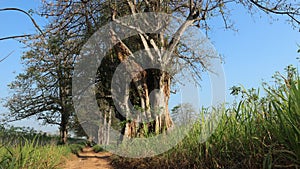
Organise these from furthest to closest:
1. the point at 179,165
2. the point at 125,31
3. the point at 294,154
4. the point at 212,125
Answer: the point at 125,31
the point at 179,165
the point at 212,125
the point at 294,154

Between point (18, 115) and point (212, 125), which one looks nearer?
point (212, 125)

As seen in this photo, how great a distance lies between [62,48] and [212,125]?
26.6ft

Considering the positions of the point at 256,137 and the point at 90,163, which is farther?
the point at 90,163

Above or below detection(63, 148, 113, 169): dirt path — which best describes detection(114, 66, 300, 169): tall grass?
above

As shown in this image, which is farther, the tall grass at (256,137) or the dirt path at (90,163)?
the dirt path at (90,163)

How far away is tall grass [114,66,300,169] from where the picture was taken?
1.66 m

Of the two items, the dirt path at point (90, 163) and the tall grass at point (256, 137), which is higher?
the tall grass at point (256, 137)

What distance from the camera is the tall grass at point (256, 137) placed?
166 cm

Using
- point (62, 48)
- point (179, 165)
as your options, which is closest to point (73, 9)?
point (62, 48)

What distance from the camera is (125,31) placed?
8617 mm

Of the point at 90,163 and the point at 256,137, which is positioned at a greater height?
the point at 256,137

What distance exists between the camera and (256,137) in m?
2.00

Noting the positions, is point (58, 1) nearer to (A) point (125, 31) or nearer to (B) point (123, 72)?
(A) point (125, 31)

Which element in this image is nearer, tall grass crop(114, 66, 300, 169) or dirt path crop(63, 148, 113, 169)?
tall grass crop(114, 66, 300, 169)
